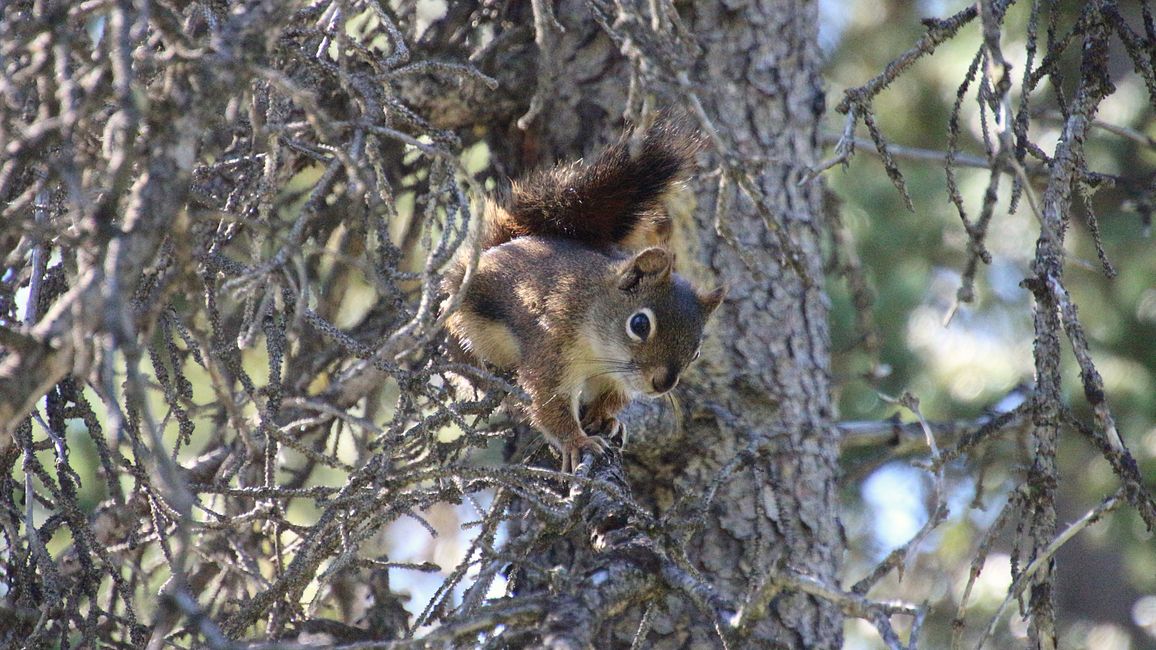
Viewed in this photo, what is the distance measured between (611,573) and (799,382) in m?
0.91

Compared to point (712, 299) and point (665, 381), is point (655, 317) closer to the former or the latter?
point (712, 299)

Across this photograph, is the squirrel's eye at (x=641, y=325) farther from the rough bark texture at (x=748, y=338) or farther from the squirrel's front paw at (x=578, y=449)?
the squirrel's front paw at (x=578, y=449)

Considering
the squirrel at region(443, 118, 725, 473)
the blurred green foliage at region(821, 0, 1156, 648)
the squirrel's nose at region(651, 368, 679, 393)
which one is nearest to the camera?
the squirrel's nose at region(651, 368, 679, 393)

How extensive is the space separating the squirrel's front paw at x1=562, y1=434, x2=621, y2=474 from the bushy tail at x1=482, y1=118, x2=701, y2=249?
2.03ft

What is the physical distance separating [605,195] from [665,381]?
528mm

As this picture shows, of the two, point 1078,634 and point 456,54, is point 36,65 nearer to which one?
point 456,54

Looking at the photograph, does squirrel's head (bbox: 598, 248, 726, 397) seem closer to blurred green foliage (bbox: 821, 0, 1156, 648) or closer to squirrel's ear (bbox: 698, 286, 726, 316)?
squirrel's ear (bbox: 698, 286, 726, 316)

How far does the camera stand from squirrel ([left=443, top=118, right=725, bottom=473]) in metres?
2.43

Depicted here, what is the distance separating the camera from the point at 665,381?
2.32 metres

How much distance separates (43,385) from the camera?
98cm

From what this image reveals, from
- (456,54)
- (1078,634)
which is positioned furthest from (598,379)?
(1078,634)

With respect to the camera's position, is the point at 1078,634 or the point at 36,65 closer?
the point at 36,65

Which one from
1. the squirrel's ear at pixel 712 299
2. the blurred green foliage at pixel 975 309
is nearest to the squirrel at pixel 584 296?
the squirrel's ear at pixel 712 299

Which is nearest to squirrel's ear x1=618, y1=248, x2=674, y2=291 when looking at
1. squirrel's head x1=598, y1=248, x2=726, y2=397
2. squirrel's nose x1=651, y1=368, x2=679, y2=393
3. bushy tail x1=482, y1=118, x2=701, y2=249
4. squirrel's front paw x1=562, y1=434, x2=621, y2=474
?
squirrel's head x1=598, y1=248, x2=726, y2=397
